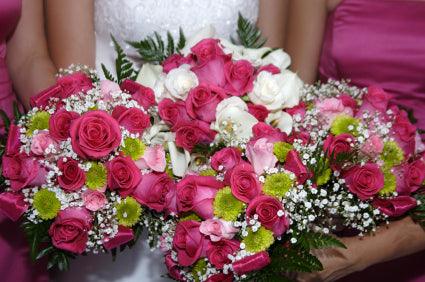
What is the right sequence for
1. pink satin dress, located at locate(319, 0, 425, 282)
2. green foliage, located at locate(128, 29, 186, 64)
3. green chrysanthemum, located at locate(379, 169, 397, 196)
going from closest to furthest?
green chrysanthemum, located at locate(379, 169, 397, 196)
green foliage, located at locate(128, 29, 186, 64)
pink satin dress, located at locate(319, 0, 425, 282)

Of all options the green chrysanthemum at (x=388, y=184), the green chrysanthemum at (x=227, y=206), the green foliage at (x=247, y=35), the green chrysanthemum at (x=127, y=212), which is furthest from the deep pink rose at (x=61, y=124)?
the green chrysanthemum at (x=388, y=184)

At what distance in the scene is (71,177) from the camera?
167 centimetres

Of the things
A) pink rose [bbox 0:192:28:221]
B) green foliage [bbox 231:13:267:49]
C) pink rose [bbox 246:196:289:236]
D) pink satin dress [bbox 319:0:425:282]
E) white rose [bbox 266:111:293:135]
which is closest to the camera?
pink rose [bbox 246:196:289:236]

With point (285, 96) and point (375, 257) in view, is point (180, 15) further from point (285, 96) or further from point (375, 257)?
point (375, 257)

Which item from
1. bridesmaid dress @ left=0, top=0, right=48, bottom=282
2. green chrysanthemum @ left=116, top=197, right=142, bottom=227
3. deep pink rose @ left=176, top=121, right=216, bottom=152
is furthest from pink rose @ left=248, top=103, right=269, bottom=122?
bridesmaid dress @ left=0, top=0, right=48, bottom=282

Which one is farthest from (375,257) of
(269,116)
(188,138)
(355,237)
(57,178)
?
(57,178)

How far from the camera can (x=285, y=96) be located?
77.1 inches

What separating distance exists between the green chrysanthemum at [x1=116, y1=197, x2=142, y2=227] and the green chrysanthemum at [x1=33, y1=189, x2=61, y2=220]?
169mm

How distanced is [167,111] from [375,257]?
0.87m

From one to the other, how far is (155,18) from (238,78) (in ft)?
2.32

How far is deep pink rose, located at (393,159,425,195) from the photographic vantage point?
1863 mm

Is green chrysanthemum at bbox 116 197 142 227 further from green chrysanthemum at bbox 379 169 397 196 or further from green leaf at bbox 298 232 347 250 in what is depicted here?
green chrysanthemum at bbox 379 169 397 196

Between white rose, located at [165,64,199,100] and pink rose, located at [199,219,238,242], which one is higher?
white rose, located at [165,64,199,100]

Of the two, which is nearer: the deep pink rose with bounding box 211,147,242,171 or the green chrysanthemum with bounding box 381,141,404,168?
the deep pink rose with bounding box 211,147,242,171
